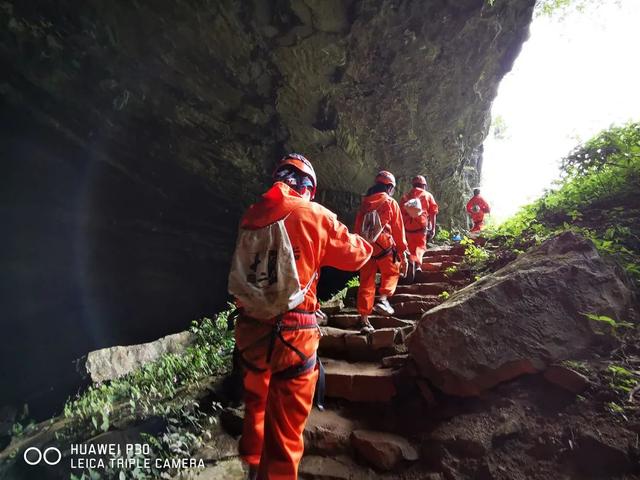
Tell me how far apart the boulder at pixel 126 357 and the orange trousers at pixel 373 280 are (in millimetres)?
3970

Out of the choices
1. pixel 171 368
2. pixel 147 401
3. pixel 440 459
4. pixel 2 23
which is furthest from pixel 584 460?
pixel 2 23

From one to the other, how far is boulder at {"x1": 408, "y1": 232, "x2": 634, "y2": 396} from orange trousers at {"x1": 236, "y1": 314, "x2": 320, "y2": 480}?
125 cm

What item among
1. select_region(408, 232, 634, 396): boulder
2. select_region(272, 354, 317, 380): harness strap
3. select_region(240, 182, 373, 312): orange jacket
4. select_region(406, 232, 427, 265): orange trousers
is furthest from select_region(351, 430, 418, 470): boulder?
select_region(406, 232, 427, 265): orange trousers

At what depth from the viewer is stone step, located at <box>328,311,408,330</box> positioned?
173 inches

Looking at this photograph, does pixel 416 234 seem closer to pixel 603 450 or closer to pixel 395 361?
pixel 395 361

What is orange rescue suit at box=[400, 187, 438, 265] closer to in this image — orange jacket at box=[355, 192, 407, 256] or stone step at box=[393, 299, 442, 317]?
stone step at box=[393, 299, 442, 317]

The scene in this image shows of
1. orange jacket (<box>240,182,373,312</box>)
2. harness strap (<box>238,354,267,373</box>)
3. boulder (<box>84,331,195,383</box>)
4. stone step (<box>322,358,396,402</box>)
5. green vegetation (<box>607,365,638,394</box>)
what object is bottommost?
boulder (<box>84,331,195,383</box>)

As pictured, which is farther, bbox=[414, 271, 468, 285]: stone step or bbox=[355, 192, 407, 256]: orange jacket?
bbox=[414, 271, 468, 285]: stone step

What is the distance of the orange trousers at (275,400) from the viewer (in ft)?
6.72

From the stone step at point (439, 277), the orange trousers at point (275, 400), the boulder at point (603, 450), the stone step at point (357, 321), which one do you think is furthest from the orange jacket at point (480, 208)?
the orange trousers at point (275, 400)

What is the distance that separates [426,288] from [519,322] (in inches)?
104

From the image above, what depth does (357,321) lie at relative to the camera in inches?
181

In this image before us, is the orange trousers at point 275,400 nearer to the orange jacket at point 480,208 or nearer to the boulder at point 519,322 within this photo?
the boulder at point 519,322

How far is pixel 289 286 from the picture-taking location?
2150 mm
